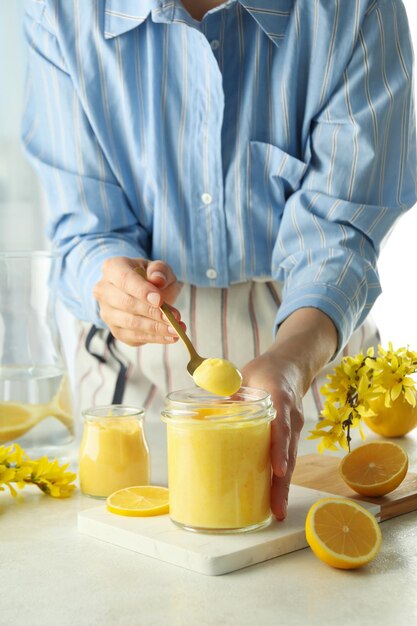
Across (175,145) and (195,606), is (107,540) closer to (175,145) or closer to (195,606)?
(195,606)

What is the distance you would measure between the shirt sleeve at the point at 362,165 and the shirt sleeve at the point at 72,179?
0.98ft

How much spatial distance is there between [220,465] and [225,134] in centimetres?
78

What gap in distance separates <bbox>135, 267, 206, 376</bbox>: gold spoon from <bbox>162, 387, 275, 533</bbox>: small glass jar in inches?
3.7

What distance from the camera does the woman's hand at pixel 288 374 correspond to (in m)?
1.00

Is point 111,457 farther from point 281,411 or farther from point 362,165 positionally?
point 362,165

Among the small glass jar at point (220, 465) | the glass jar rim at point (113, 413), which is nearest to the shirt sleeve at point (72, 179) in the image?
the glass jar rim at point (113, 413)

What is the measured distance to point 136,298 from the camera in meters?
1.26

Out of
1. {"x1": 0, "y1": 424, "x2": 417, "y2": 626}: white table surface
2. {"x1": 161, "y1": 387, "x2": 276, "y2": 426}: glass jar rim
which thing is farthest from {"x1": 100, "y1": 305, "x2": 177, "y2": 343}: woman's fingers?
{"x1": 0, "y1": 424, "x2": 417, "y2": 626}: white table surface

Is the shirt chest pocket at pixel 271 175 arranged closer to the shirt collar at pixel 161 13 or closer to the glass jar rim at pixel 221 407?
the shirt collar at pixel 161 13

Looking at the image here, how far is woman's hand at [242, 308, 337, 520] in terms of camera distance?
1002mm

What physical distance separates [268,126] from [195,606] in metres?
0.97

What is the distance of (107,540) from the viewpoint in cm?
100

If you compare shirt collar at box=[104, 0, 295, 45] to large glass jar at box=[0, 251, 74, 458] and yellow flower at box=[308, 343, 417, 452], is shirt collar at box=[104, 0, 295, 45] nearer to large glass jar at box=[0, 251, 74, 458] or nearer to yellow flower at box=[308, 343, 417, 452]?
large glass jar at box=[0, 251, 74, 458]

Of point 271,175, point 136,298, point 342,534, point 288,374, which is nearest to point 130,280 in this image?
point 136,298
